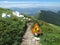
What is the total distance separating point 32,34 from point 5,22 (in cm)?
436

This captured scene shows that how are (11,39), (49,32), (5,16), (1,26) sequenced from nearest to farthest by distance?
(11,39), (1,26), (49,32), (5,16)

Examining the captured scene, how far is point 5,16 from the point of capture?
44.2m

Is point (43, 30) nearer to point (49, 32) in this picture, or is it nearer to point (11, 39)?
point (49, 32)

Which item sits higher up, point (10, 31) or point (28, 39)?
point (10, 31)

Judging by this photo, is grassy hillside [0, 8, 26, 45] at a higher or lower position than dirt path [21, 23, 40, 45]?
higher

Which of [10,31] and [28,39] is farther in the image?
[28,39]

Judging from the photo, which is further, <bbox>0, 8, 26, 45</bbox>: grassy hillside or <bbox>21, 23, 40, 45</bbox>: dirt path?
<bbox>21, 23, 40, 45</bbox>: dirt path

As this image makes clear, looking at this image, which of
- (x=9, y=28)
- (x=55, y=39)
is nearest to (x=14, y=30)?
(x=9, y=28)

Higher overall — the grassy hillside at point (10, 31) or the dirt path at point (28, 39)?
the grassy hillside at point (10, 31)

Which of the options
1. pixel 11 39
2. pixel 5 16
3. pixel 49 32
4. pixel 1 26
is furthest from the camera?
pixel 5 16

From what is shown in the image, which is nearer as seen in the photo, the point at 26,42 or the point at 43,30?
the point at 26,42

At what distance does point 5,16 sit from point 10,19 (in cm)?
116

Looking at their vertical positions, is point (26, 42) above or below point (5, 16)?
below

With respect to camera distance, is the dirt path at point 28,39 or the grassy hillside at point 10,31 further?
the dirt path at point 28,39
